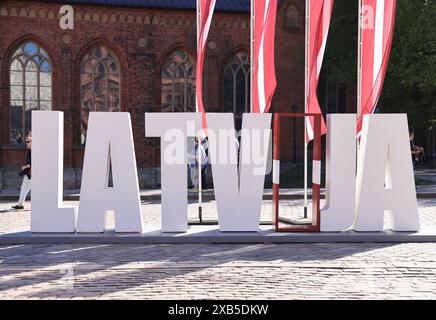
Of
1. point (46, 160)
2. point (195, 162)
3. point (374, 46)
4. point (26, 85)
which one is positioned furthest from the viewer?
point (26, 85)

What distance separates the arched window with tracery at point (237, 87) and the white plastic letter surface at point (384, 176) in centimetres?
1811

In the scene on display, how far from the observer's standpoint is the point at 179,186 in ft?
29.7

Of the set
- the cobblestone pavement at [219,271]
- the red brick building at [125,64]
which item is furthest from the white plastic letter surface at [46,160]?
the red brick building at [125,64]

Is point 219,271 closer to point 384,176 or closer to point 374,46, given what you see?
point 384,176

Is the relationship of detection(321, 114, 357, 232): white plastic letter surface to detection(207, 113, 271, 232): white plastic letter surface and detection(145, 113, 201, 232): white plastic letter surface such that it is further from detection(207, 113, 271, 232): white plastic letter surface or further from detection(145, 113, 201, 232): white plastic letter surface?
detection(145, 113, 201, 232): white plastic letter surface

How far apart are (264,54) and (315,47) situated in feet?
3.28

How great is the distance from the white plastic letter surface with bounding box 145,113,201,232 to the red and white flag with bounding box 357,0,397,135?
10.1ft

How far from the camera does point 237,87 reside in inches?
1072

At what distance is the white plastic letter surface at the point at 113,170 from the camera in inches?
349

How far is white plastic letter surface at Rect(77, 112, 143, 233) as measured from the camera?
888cm

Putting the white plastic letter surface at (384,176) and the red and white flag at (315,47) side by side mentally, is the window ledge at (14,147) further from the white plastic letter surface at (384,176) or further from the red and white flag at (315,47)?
the white plastic letter surface at (384,176)

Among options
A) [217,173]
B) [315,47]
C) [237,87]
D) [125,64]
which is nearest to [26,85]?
[125,64]

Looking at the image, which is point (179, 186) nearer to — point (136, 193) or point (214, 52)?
point (136, 193)
